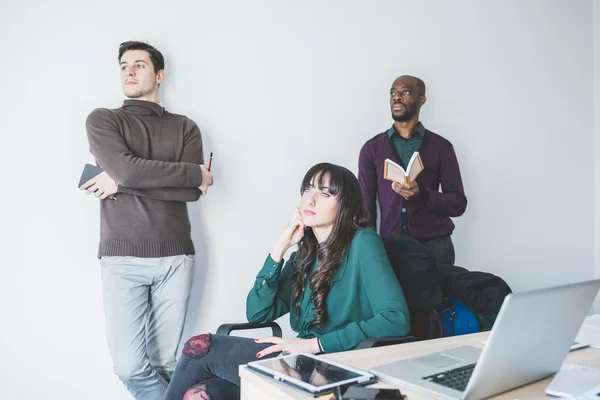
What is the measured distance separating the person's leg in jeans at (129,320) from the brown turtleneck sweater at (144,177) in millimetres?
65

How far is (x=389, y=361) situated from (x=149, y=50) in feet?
6.34

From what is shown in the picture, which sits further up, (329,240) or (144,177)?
(144,177)

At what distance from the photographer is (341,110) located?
3258 mm

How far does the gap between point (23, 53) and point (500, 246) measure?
3167mm

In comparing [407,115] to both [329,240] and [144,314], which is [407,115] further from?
[144,314]

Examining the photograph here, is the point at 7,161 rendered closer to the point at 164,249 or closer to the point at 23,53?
the point at 23,53

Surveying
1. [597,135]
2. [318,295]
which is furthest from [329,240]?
[597,135]

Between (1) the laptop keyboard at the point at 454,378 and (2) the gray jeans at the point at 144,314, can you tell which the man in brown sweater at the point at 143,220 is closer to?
(2) the gray jeans at the point at 144,314

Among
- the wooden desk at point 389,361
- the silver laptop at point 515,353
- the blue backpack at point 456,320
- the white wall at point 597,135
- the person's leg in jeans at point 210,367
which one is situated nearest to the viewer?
the silver laptop at point 515,353

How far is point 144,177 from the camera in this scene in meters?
2.29

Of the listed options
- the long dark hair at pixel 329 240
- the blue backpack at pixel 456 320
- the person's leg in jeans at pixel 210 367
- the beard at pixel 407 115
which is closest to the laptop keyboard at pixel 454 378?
the person's leg in jeans at pixel 210 367

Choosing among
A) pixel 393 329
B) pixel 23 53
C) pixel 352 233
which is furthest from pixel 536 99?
pixel 23 53

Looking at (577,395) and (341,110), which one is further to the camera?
(341,110)

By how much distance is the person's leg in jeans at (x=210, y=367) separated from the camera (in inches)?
60.7
